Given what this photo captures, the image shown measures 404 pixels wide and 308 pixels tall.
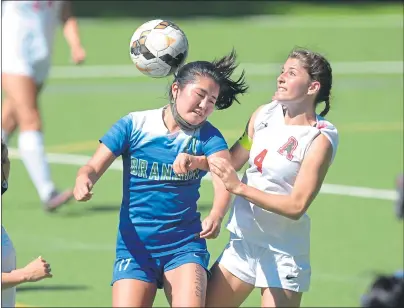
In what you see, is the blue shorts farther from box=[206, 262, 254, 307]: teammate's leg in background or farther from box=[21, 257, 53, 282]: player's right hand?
box=[21, 257, 53, 282]: player's right hand

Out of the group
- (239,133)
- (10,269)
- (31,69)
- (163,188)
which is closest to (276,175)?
(163,188)

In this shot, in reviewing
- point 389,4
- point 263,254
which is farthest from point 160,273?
point 389,4

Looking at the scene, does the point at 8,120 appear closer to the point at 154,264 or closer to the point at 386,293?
the point at 154,264

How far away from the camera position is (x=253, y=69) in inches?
814

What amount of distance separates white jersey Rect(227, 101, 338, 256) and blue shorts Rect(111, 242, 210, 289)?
1.09 feet

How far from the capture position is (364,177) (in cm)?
1343

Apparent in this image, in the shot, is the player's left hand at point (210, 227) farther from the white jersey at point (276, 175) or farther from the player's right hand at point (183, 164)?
the white jersey at point (276, 175)

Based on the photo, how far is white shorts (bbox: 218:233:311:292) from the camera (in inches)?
270

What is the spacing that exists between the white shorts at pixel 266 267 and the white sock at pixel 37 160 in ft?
16.9

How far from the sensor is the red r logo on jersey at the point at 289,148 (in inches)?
270

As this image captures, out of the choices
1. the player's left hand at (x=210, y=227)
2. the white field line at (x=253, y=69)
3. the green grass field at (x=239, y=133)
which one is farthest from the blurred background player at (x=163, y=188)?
the white field line at (x=253, y=69)

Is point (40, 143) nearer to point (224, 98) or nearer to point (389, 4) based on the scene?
point (224, 98)

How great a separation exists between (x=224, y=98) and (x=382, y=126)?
366 inches

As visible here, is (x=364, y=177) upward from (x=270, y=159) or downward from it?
downward
